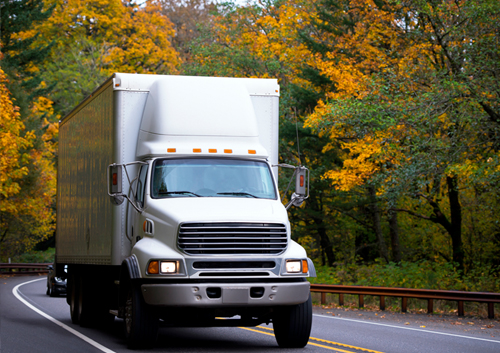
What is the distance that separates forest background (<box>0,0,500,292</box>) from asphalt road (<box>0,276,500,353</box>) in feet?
15.5

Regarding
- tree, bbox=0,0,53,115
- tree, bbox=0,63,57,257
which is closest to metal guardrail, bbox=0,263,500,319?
tree, bbox=0,63,57,257

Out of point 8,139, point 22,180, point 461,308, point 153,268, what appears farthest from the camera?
point 22,180

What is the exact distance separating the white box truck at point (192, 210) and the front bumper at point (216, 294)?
0.01 meters

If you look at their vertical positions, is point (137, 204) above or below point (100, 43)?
below

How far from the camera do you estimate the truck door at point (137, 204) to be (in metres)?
10.9

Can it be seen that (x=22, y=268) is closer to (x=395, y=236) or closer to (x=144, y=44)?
(x=144, y=44)

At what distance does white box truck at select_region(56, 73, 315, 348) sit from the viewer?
971cm

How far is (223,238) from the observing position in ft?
32.1

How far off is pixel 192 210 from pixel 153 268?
0.96m

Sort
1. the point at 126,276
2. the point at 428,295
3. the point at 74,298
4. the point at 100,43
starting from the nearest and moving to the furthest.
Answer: the point at 126,276 → the point at 74,298 → the point at 428,295 → the point at 100,43

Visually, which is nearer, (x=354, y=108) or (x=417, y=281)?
(x=354, y=108)

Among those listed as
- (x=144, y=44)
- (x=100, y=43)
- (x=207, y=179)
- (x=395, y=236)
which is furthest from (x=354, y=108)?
(x=100, y=43)

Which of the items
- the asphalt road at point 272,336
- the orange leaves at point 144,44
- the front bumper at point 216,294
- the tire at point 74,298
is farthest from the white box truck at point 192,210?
A: the orange leaves at point 144,44

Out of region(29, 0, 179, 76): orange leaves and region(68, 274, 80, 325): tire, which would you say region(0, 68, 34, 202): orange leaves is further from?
region(29, 0, 179, 76): orange leaves
